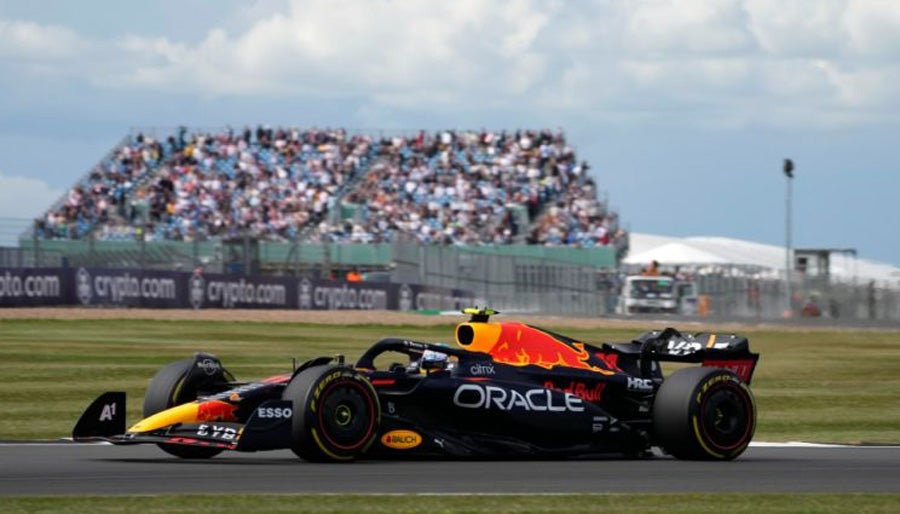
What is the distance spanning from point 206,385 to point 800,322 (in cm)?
3907

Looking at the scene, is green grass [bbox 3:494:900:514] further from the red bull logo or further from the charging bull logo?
the charging bull logo

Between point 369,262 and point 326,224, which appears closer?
point 369,262

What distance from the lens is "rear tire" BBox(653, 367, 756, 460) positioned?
13.8m

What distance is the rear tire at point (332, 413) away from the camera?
1249cm

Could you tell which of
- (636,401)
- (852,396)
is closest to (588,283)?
(852,396)

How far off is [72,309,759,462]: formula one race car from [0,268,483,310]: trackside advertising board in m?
25.6

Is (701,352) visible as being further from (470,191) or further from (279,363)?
(470,191)

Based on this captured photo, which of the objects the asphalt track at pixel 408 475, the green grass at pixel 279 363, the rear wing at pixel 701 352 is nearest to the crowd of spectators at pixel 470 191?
the green grass at pixel 279 363

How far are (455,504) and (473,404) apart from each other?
3139 millimetres

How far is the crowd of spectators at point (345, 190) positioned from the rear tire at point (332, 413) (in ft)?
137

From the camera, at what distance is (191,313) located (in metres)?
41.3

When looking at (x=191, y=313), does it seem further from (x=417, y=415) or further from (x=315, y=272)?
(x=417, y=415)

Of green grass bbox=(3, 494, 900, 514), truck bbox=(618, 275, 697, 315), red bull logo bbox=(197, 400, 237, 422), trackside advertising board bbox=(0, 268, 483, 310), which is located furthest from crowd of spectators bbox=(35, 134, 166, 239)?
green grass bbox=(3, 494, 900, 514)

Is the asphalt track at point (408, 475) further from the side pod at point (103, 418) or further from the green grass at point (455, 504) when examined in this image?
the green grass at point (455, 504)
